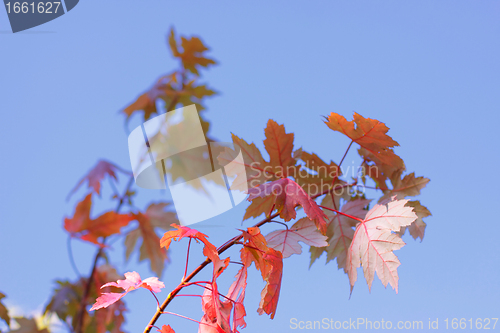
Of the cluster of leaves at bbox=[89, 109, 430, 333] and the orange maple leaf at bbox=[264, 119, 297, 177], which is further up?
the orange maple leaf at bbox=[264, 119, 297, 177]

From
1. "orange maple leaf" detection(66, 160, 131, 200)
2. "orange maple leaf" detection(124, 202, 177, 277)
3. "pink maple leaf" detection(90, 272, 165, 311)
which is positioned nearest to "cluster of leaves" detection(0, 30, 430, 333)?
"pink maple leaf" detection(90, 272, 165, 311)

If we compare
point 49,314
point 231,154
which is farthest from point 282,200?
point 49,314

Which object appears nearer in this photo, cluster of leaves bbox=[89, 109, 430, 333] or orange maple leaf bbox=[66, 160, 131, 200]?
cluster of leaves bbox=[89, 109, 430, 333]

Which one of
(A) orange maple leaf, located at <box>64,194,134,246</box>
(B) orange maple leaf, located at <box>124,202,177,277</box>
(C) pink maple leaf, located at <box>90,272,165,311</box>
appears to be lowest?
(B) orange maple leaf, located at <box>124,202,177,277</box>

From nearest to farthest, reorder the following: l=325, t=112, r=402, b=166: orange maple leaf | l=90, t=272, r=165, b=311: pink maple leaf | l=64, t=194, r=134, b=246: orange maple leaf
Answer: l=90, t=272, r=165, b=311: pink maple leaf → l=325, t=112, r=402, b=166: orange maple leaf → l=64, t=194, r=134, b=246: orange maple leaf

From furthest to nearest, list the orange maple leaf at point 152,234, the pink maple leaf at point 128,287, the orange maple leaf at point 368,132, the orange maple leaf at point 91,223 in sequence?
the orange maple leaf at point 152,234
the orange maple leaf at point 91,223
the orange maple leaf at point 368,132
the pink maple leaf at point 128,287

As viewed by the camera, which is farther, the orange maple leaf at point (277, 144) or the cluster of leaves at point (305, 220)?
the orange maple leaf at point (277, 144)

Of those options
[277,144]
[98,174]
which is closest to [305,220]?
[277,144]

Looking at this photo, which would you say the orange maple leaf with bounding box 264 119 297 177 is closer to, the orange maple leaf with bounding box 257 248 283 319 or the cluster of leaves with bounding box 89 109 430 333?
the cluster of leaves with bounding box 89 109 430 333

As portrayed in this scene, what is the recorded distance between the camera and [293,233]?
1.50 feet

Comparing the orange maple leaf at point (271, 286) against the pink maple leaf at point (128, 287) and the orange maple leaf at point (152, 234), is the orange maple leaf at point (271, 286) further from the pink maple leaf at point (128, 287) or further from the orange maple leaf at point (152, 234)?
the orange maple leaf at point (152, 234)

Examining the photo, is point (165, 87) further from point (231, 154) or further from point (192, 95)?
point (231, 154)

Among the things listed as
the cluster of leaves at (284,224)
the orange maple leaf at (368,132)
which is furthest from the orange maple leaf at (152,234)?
the orange maple leaf at (368,132)

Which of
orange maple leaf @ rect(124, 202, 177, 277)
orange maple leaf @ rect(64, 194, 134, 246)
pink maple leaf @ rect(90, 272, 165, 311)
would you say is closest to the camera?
pink maple leaf @ rect(90, 272, 165, 311)
